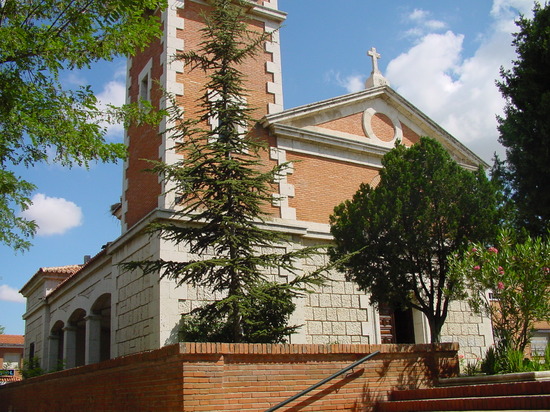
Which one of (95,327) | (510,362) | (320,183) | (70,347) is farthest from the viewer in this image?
(70,347)

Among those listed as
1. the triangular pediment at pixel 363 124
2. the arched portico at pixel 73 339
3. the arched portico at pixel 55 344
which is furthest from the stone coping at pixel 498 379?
the arched portico at pixel 55 344

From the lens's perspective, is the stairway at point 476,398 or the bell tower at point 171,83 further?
the bell tower at point 171,83

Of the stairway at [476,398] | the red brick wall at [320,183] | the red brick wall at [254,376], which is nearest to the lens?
the stairway at [476,398]

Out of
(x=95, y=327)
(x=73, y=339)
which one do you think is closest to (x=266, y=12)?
(x=95, y=327)

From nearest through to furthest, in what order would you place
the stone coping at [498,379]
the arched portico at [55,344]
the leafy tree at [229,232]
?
the stone coping at [498,379] < the leafy tree at [229,232] < the arched portico at [55,344]

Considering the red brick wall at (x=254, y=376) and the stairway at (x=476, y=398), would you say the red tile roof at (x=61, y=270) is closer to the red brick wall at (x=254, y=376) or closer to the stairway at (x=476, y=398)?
the red brick wall at (x=254, y=376)

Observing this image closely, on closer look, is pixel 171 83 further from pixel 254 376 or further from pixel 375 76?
pixel 254 376

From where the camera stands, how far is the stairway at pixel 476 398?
6887 mm

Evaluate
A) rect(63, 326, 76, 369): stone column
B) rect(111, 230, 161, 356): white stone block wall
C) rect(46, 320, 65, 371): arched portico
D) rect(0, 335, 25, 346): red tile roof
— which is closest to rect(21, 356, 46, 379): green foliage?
rect(46, 320, 65, 371): arched portico

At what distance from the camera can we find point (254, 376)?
745 cm

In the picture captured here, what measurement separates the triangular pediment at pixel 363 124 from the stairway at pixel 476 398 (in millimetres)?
8362

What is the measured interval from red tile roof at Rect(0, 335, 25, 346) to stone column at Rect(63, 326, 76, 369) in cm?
3081

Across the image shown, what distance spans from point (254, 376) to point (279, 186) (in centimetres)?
776

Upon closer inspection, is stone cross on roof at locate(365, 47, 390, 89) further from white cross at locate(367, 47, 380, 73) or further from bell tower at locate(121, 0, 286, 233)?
bell tower at locate(121, 0, 286, 233)
